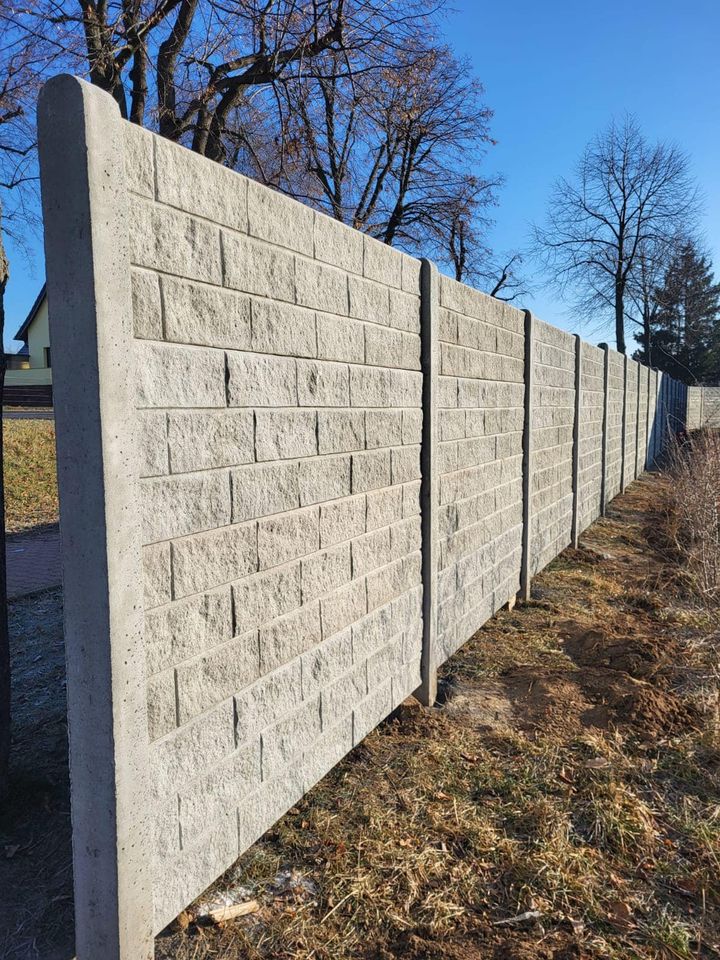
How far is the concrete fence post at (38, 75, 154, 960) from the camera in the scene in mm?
1755

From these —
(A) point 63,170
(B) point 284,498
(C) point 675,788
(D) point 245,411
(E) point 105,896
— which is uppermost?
(A) point 63,170

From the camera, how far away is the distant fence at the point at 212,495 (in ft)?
5.91

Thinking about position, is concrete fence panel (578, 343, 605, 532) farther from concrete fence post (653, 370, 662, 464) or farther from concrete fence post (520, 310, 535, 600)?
concrete fence post (653, 370, 662, 464)

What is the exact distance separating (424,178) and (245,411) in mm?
18245

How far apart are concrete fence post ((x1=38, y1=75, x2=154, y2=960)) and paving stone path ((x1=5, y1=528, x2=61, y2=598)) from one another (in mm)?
5549

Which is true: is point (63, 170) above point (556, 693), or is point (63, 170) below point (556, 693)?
above

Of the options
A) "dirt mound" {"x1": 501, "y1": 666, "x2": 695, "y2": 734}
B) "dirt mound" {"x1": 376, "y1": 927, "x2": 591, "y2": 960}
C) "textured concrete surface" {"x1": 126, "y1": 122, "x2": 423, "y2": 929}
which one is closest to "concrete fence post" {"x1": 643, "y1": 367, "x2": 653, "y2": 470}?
"dirt mound" {"x1": 501, "y1": 666, "x2": 695, "y2": 734}

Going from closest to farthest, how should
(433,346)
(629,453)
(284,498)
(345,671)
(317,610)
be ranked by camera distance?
(284,498)
(317,610)
(345,671)
(433,346)
(629,453)

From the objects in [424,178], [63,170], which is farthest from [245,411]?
[424,178]

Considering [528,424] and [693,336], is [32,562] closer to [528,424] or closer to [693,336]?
[528,424]

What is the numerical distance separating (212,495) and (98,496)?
47 cm

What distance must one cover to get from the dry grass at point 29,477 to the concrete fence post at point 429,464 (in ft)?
28.4

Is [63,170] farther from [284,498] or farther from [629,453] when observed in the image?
[629,453]

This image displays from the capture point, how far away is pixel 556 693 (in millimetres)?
4418
